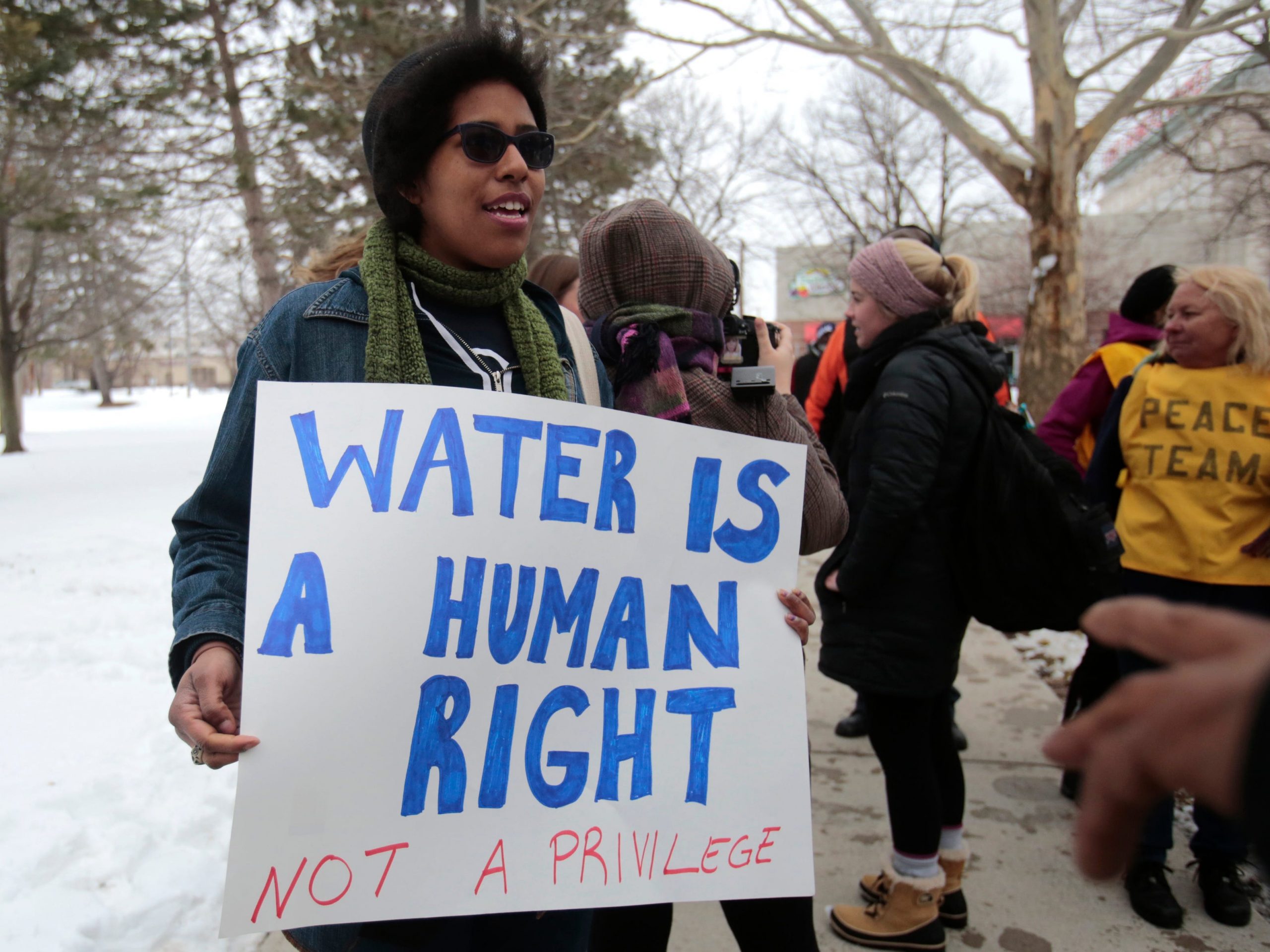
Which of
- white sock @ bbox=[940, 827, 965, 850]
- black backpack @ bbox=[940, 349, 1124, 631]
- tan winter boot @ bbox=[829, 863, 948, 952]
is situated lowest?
tan winter boot @ bbox=[829, 863, 948, 952]

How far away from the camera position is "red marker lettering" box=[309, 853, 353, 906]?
1169 millimetres

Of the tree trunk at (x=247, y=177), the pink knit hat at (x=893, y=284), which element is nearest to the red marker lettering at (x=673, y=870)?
the pink knit hat at (x=893, y=284)

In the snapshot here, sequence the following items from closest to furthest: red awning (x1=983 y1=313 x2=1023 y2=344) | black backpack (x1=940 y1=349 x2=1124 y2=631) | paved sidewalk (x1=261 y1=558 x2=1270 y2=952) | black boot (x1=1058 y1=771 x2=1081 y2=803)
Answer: black backpack (x1=940 y1=349 x2=1124 y2=631), paved sidewalk (x1=261 y1=558 x2=1270 y2=952), black boot (x1=1058 y1=771 x2=1081 y2=803), red awning (x1=983 y1=313 x2=1023 y2=344)

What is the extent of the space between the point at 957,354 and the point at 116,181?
14.7m

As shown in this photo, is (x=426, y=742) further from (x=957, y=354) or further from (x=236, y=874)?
(x=957, y=354)

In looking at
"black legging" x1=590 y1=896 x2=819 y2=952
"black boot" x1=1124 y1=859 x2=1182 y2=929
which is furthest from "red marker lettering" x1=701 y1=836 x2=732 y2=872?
"black boot" x1=1124 y1=859 x2=1182 y2=929

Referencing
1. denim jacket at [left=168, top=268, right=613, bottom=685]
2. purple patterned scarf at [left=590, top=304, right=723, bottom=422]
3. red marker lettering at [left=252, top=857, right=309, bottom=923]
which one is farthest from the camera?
purple patterned scarf at [left=590, top=304, right=723, bottom=422]

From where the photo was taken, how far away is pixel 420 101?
1.50 meters

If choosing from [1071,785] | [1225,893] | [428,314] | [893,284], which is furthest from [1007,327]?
[428,314]

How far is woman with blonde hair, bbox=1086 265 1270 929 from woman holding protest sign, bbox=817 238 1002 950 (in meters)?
0.57

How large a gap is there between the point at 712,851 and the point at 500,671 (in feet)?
1.46

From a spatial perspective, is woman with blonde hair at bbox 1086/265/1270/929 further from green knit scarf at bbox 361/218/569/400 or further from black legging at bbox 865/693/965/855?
green knit scarf at bbox 361/218/569/400

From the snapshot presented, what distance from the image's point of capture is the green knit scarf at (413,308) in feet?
4.62

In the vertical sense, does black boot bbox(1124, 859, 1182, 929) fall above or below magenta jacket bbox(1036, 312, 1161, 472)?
below
